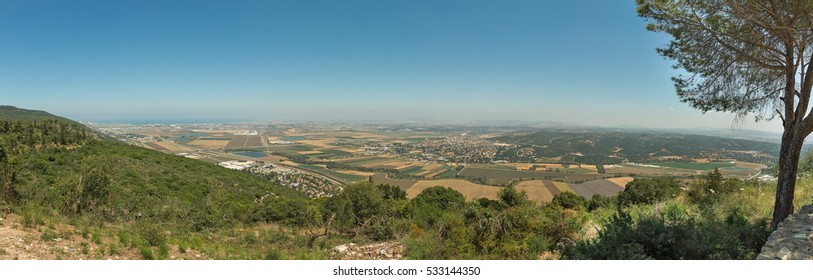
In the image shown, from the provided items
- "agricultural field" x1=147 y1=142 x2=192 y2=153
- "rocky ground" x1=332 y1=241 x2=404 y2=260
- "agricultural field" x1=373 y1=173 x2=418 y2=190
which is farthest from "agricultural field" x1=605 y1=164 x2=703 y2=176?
"agricultural field" x1=147 y1=142 x2=192 y2=153

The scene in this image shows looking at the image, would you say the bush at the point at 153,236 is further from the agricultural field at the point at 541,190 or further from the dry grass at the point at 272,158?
the dry grass at the point at 272,158

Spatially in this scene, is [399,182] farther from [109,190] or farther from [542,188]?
[109,190]

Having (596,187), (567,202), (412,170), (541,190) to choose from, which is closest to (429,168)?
(412,170)

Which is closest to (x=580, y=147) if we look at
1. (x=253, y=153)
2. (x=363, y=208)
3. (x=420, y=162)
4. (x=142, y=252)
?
(x=420, y=162)

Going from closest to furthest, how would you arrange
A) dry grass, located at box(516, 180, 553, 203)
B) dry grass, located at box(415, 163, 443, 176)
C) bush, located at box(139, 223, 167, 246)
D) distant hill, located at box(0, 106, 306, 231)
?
bush, located at box(139, 223, 167, 246), distant hill, located at box(0, 106, 306, 231), dry grass, located at box(516, 180, 553, 203), dry grass, located at box(415, 163, 443, 176)

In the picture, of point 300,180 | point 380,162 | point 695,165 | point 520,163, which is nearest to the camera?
point 695,165

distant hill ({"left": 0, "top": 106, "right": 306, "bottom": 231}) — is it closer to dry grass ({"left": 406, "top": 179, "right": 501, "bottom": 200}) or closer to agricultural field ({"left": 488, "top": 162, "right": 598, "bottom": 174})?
dry grass ({"left": 406, "top": 179, "right": 501, "bottom": 200})
